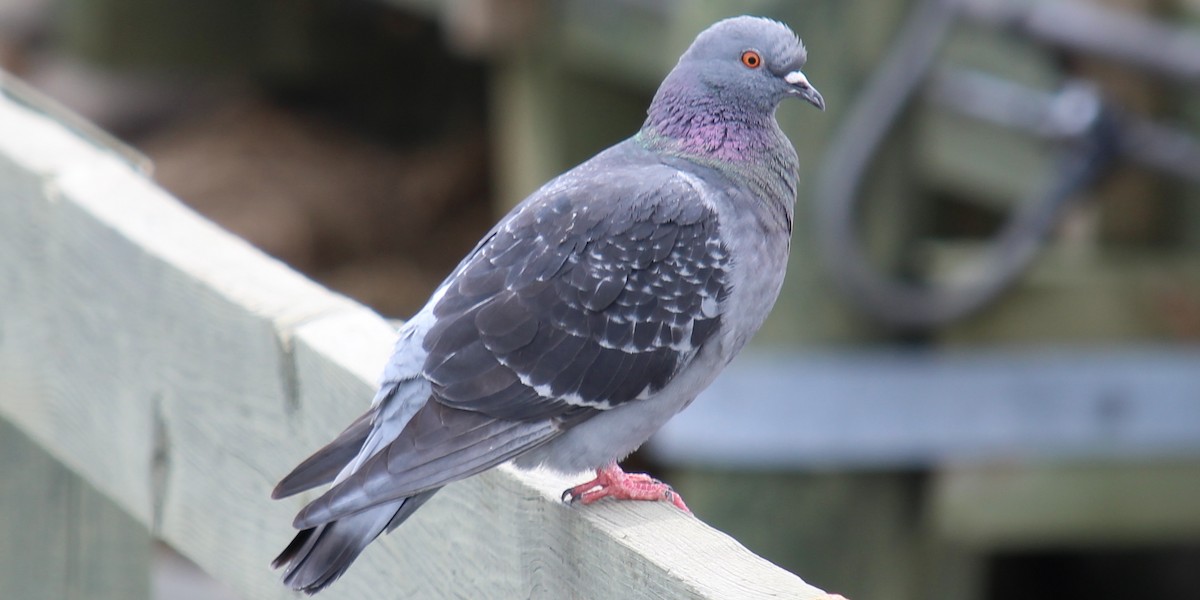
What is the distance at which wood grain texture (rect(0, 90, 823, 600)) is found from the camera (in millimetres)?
2041

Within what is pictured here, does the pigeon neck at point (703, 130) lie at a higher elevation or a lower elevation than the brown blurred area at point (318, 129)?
higher

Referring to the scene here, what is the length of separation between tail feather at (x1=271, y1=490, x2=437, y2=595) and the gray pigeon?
0.13 m

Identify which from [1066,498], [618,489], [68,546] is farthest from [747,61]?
[1066,498]

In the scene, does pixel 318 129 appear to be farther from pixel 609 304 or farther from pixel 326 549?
pixel 326 549

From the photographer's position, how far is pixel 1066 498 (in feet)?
14.5

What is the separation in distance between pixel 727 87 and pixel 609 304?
0.55 metres

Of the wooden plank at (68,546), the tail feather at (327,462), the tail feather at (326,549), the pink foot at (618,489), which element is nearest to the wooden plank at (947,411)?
the pink foot at (618,489)

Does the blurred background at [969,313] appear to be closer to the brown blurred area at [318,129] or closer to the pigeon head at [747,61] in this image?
the pigeon head at [747,61]

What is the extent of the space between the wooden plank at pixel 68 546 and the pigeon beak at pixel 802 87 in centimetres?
146

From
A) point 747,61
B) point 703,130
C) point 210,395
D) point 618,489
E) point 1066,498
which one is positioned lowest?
point 210,395

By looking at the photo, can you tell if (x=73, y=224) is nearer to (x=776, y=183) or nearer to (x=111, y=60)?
(x=776, y=183)

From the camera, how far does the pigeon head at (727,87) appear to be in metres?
2.94

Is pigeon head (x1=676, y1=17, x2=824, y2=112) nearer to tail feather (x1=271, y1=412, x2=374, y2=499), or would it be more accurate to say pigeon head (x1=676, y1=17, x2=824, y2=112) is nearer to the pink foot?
the pink foot

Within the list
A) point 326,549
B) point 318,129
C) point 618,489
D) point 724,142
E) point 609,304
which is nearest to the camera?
point 326,549
